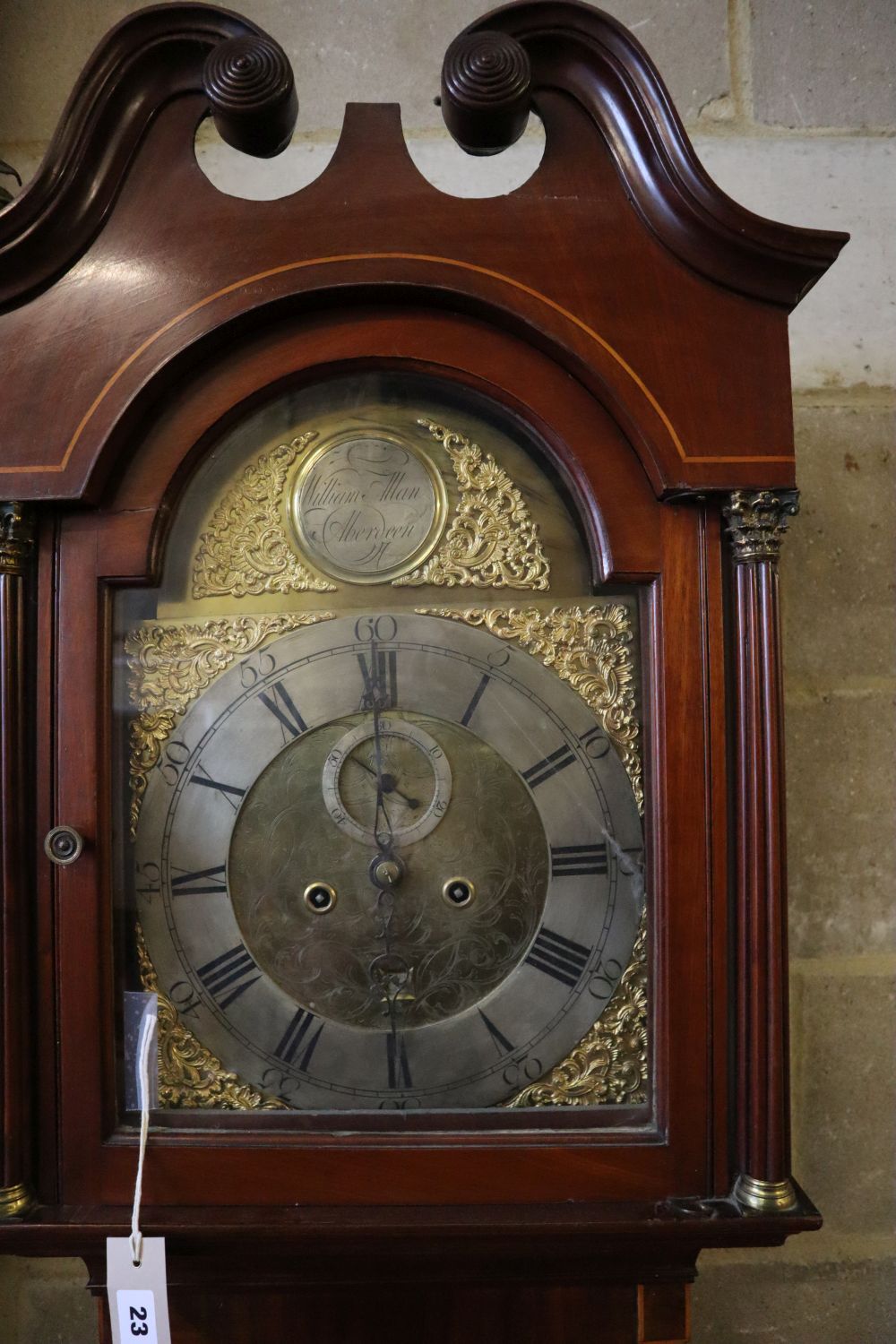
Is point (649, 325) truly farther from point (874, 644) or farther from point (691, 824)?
point (874, 644)

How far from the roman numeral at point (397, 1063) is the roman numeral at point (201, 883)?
7.4 inches

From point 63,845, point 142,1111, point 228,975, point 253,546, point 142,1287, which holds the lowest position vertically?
point 142,1287

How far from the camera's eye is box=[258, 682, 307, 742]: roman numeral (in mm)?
860

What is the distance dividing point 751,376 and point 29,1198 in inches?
34.6

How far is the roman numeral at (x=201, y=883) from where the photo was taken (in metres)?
0.86

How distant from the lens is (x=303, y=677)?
86 centimetres

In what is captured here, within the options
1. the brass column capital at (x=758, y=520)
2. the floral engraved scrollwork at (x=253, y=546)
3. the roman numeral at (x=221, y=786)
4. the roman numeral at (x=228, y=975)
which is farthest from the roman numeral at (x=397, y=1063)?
the brass column capital at (x=758, y=520)

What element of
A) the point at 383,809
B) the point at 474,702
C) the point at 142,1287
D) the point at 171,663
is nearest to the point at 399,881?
the point at 383,809

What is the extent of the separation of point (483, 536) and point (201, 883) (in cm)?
38

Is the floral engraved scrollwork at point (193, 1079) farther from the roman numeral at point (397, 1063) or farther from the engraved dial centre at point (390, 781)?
the engraved dial centre at point (390, 781)

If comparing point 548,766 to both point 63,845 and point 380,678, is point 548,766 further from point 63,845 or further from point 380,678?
point 63,845

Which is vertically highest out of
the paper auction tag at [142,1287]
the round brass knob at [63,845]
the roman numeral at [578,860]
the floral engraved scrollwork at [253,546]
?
the floral engraved scrollwork at [253,546]

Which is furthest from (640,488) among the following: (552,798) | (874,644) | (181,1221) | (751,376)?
(181,1221)

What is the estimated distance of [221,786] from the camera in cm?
86
